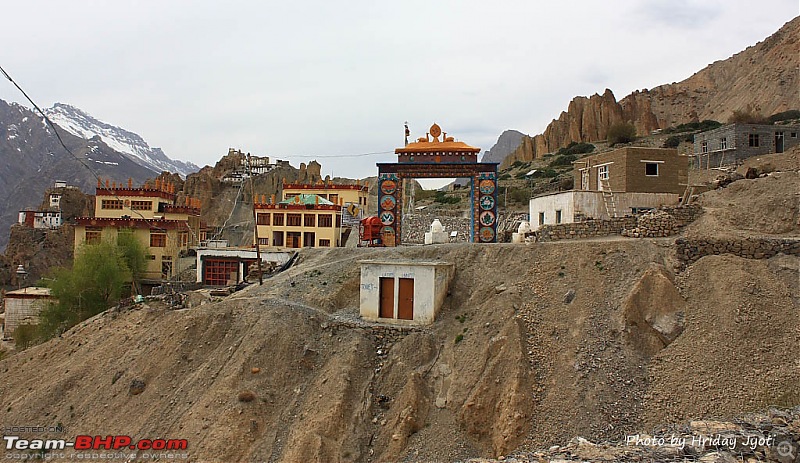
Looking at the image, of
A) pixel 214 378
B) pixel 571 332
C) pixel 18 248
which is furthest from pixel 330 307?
pixel 18 248

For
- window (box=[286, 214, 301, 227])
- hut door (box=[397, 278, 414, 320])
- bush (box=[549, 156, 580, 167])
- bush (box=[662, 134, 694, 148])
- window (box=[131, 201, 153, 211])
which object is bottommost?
hut door (box=[397, 278, 414, 320])

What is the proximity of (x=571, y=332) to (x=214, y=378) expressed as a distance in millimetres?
10169

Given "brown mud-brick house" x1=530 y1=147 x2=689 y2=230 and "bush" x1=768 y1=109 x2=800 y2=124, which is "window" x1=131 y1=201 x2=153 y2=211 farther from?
"bush" x1=768 y1=109 x2=800 y2=124

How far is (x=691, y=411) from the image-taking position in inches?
542

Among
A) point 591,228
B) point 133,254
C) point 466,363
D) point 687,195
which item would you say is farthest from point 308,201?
point 466,363

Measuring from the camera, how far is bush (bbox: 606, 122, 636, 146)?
64.2m

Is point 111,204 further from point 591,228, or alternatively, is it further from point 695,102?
point 695,102

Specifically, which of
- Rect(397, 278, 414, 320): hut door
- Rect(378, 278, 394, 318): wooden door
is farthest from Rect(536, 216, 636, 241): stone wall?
Rect(378, 278, 394, 318): wooden door

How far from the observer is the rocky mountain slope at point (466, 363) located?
1450 cm

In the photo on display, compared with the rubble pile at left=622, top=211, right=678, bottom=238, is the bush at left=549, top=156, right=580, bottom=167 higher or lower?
higher

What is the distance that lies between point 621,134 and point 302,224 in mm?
40462

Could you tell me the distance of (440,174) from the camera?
28500 millimetres

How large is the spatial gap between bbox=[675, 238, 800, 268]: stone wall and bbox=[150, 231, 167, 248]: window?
32.9 metres

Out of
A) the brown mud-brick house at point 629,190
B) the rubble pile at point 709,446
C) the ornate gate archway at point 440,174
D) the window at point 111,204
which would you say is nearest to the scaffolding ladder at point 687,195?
the brown mud-brick house at point 629,190
